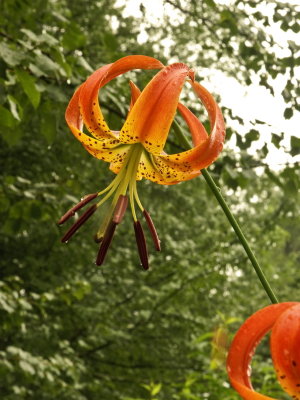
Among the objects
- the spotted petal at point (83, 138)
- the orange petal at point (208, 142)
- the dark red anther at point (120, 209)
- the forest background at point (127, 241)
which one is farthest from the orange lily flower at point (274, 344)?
the forest background at point (127, 241)

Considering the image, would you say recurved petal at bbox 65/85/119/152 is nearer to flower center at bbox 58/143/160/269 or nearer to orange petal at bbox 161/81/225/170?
flower center at bbox 58/143/160/269

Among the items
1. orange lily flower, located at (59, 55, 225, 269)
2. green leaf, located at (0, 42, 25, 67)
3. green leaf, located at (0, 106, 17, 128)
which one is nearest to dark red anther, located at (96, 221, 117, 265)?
orange lily flower, located at (59, 55, 225, 269)

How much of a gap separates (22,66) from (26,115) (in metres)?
0.44

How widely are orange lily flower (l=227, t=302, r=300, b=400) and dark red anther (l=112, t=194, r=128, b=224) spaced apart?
38 cm

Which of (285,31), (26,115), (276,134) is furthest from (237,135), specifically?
(26,115)

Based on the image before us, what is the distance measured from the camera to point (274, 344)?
53 cm

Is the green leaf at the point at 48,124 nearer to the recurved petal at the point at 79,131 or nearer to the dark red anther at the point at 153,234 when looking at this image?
the recurved petal at the point at 79,131

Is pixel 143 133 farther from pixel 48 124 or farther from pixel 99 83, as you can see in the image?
pixel 48 124

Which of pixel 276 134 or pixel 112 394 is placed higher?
pixel 276 134

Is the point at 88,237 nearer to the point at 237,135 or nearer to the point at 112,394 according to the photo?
the point at 112,394

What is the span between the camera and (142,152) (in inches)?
39.8

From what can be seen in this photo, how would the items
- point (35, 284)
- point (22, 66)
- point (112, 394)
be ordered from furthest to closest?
point (112, 394) < point (35, 284) < point (22, 66)

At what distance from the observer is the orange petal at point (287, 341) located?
53 cm

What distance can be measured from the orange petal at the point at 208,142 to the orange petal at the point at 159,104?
0.13 feet
